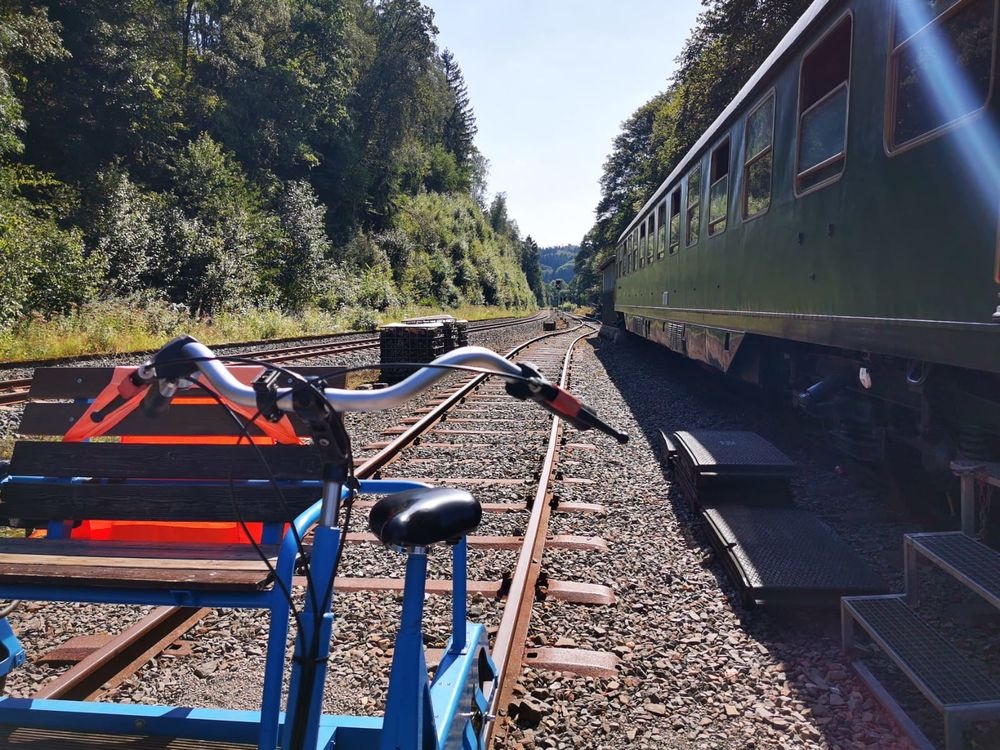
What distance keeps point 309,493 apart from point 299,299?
27.1m

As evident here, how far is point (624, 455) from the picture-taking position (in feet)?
21.8

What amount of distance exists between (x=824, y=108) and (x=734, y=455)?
8.30 feet

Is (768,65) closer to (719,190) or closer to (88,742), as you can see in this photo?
(719,190)

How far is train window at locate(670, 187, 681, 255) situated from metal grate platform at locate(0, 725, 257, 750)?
9.36 metres

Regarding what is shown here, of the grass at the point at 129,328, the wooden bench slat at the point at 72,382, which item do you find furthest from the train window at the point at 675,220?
the grass at the point at 129,328

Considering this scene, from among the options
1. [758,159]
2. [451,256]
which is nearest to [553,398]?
[758,159]

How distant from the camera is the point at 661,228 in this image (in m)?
11.9

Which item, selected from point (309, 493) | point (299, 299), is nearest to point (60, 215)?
point (299, 299)

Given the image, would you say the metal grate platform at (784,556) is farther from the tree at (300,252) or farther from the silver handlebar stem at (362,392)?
the tree at (300,252)

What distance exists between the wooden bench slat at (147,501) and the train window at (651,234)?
11136mm

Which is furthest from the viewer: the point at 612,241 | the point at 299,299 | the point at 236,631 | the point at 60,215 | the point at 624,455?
the point at 612,241

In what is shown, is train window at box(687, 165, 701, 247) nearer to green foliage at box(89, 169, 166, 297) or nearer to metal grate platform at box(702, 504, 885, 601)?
metal grate platform at box(702, 504, 885, 601)

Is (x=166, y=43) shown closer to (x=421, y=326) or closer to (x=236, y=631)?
(x=421, y=326)

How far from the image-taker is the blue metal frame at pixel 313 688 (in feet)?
4.65
